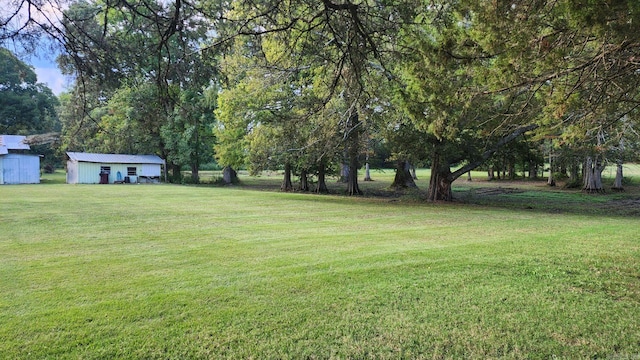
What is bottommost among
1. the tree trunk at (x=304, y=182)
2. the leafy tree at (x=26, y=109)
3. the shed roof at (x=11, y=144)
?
the tree trunk at (x=304, y=182)

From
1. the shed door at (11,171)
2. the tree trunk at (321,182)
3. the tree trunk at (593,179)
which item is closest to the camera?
the tree trunk at (321,182)

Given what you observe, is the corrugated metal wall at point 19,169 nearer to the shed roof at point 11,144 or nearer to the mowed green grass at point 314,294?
the shed roof at point 11,144

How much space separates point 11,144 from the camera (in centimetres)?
3191

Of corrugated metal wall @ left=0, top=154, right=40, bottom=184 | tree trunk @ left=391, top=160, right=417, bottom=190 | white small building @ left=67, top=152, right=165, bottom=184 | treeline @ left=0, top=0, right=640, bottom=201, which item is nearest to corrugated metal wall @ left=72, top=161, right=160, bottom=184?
white small building @ left=67, top=152, right=165, bottom=184

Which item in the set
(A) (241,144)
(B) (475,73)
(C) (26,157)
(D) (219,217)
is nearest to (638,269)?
(B) (475,73)

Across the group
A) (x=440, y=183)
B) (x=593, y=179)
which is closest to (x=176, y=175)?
(x=440, y=183)

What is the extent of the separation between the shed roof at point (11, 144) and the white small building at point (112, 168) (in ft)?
10.7

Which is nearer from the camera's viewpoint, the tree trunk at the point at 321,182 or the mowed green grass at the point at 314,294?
the mowed green grass at the point at 314,294

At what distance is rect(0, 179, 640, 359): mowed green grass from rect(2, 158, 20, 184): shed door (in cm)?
2805

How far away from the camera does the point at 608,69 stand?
20.0ft

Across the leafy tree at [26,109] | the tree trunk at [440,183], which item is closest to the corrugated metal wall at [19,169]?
the leafy tree at [26,109]

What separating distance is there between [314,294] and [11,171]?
36.0 metres

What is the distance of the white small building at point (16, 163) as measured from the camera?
30.7m

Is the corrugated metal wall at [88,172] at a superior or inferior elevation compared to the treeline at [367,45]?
inferior
